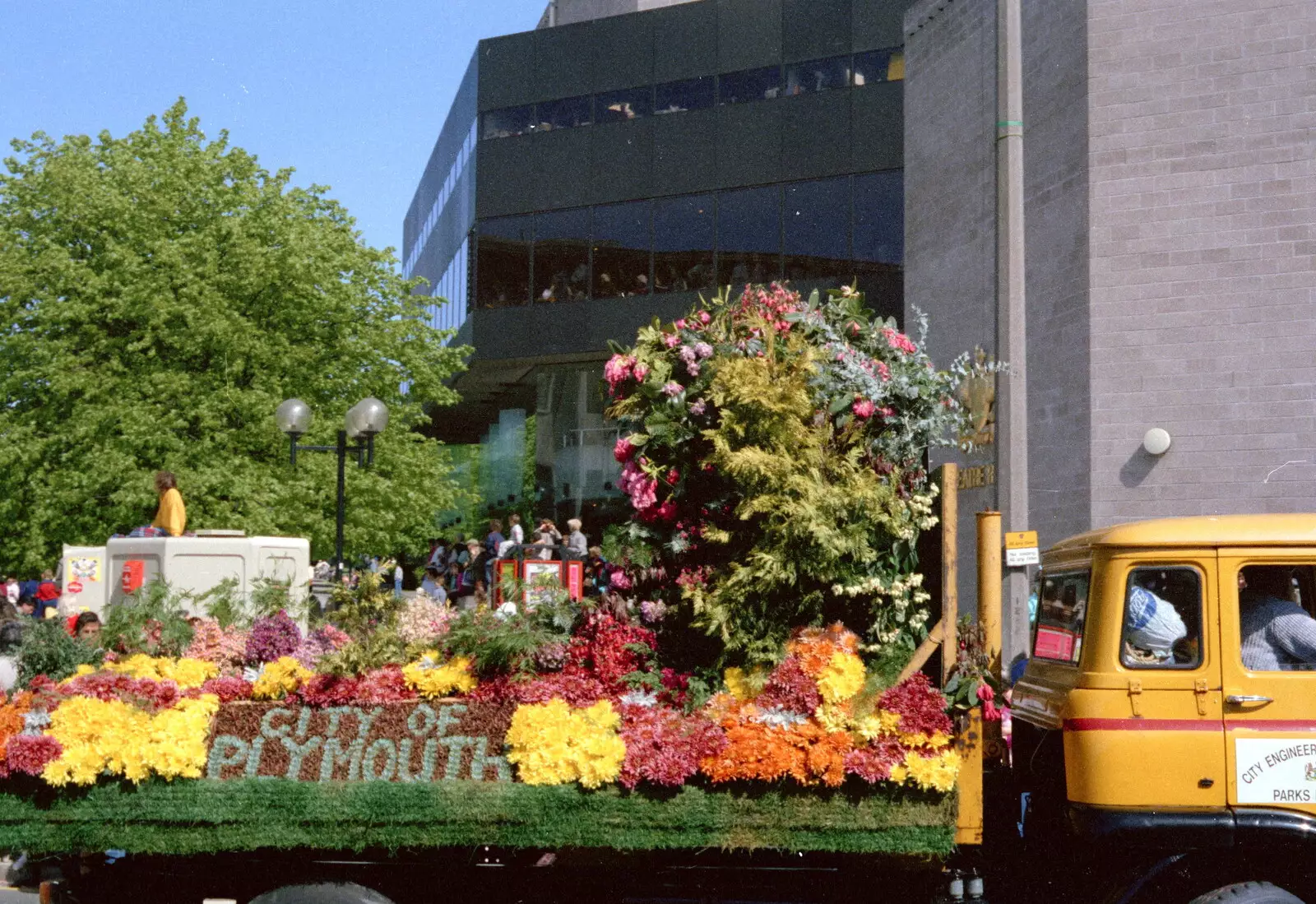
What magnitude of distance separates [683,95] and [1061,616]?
1105 inches

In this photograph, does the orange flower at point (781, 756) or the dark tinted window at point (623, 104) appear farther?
the dark tinted window at point (623, 104)

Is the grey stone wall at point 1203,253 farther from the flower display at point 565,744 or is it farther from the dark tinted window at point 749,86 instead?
the dark tinted window at point 749,86

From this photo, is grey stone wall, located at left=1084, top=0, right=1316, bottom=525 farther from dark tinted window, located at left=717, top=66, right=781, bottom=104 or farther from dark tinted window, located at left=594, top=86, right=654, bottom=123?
dark tinted window, located at left=594, top=86, right=654, bottom=123

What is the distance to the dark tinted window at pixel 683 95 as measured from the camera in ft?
106

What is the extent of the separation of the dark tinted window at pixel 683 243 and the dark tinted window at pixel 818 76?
3220 millimetres

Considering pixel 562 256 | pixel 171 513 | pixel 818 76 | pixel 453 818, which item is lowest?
pixel 453 818

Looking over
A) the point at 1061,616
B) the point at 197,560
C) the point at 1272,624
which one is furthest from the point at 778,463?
the point at 197,560

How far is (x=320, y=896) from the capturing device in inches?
223

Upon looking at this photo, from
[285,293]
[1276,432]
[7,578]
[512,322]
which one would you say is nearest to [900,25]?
[512,322]

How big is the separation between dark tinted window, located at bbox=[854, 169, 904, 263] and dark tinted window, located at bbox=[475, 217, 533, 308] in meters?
8.55

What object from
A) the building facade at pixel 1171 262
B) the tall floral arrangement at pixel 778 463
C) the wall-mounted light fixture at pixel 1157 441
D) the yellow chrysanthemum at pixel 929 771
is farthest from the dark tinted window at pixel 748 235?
the yellow chrysanthemum at pixel 929 771

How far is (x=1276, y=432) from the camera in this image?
1656cm

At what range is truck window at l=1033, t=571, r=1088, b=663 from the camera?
5.72 m

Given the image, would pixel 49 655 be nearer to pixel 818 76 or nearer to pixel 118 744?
pixel 118 744
